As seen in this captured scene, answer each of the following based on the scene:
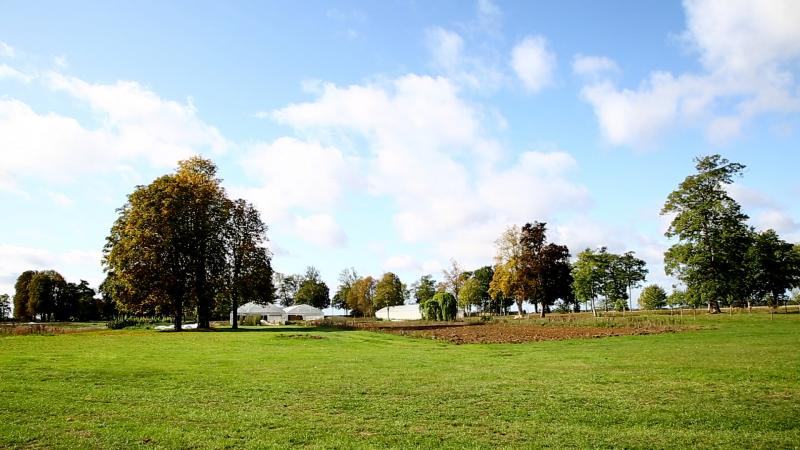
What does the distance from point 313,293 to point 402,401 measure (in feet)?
454

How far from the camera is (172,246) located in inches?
2079

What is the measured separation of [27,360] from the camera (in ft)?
70.2

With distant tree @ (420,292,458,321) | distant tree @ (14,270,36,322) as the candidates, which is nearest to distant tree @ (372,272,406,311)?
distant tree @ (420,292,458,321)

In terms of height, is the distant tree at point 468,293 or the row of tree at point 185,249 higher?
the row of tree at point 185,249

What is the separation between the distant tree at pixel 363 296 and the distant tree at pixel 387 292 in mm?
2227

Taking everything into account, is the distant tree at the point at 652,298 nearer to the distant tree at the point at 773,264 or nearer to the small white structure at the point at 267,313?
the distant tree at the point at 773,264

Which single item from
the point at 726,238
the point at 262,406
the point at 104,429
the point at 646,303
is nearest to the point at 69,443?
the point at 104,429

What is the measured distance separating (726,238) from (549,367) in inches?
1841

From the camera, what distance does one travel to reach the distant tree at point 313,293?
149 meters

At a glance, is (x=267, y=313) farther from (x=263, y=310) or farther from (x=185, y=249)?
(x=185, y=249)

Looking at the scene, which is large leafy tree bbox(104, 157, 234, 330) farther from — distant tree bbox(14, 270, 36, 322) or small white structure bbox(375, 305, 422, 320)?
distant tree bbox(14, 270, 36, 322)

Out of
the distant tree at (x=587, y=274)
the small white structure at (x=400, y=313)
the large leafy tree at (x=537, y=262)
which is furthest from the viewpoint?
the small white structure at (x=400, y=313)

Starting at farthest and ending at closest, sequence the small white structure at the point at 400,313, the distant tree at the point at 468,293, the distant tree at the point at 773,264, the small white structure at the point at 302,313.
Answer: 1. the small white structure at the point at 400,313
2. the distant tree at the point at 468,293
3. the small white structure at the point at 302,313
4. the distant tree at the point at 773,264

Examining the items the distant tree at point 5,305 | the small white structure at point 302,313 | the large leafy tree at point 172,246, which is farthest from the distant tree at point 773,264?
the distant tree at point 5,305
